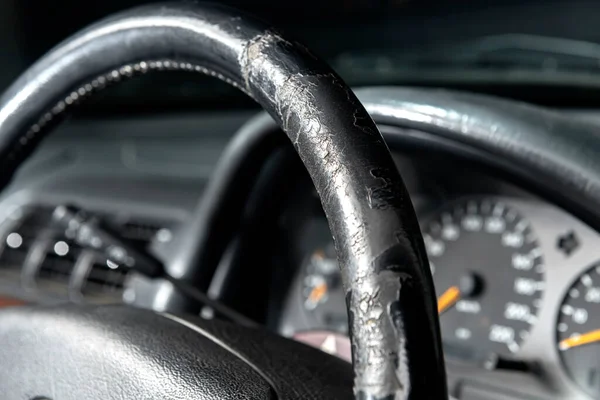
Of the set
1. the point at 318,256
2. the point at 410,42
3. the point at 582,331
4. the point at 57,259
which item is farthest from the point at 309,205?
the point at 410,42

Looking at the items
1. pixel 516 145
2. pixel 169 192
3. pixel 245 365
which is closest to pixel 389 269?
pixel 245 365

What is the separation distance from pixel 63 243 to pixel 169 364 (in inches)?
39.5

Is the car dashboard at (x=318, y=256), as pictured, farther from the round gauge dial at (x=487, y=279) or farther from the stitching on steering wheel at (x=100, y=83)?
the stitching on steering wheel at (x=100, y=83)

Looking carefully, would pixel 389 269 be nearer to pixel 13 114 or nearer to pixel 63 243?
pixel 13 114

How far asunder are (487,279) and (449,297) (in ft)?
0.16

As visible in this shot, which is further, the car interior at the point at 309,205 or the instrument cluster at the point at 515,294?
the instrument cluster at the point at 515,294

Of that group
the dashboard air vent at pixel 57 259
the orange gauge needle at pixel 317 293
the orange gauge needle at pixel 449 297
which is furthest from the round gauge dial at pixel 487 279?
the dashboard air vent at pixel 57 259

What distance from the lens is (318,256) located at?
1138 mm

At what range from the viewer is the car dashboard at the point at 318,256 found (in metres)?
0.89

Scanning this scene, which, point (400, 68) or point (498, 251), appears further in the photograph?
point (400, 68)

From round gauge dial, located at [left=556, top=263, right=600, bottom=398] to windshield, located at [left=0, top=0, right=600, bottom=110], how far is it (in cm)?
27

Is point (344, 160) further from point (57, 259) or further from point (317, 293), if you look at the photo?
point (57, 259)

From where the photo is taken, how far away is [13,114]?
62 centimetres

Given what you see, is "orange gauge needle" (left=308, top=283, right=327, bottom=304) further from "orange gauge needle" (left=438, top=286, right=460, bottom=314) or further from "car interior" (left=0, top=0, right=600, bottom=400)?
"orange gauge needle" (left=438, top=286, right=460, bottom=314)
